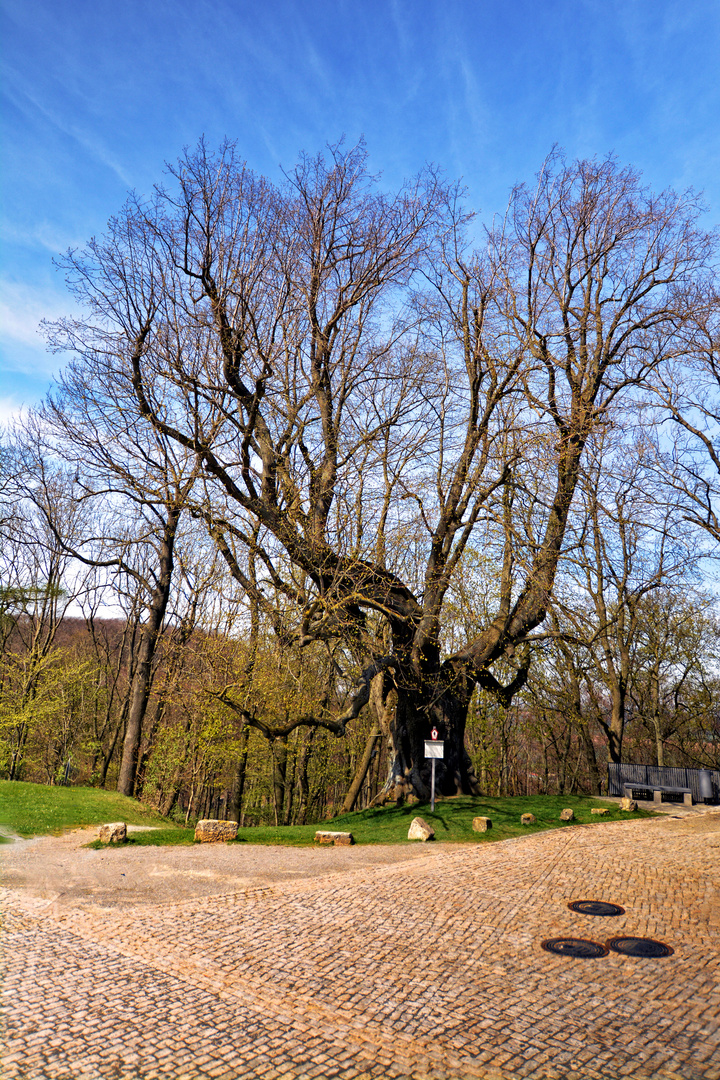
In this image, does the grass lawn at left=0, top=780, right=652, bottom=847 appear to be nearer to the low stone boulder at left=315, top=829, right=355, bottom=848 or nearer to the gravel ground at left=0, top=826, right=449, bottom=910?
A: the low stone boulder at left=315, top=829, right=355, bottom=848

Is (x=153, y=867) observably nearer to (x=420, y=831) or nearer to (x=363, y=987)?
(x=420, y=831)

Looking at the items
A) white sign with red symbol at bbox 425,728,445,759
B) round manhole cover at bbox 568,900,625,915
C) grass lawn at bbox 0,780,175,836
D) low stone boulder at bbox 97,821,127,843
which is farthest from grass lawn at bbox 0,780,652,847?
round manhole cover at bbox 568,900,625,915

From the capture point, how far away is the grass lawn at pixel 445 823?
12984 millimetres

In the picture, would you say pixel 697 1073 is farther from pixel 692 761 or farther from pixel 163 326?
pixel 692 761

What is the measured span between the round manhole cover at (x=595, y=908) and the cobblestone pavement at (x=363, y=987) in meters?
0.15

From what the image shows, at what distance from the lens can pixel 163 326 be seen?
1274 centimetres

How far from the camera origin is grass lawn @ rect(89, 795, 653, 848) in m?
13.0

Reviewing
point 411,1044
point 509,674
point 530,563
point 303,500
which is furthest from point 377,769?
point 411,1044

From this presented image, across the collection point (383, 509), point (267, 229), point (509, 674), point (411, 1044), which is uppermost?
point (267, 229)

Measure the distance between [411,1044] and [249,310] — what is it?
38.3ft

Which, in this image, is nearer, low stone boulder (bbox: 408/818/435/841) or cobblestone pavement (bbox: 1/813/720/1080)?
cobblestone pavement (bbox: 1/813/720/1080)

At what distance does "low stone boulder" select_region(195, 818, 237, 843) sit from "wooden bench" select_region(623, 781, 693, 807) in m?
12.5

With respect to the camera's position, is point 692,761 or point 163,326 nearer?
point 163,326

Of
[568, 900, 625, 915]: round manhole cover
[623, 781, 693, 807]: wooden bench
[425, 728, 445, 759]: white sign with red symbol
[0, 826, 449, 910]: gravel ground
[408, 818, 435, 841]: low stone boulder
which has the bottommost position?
[0, 826, 449, 910]: gravel ground
